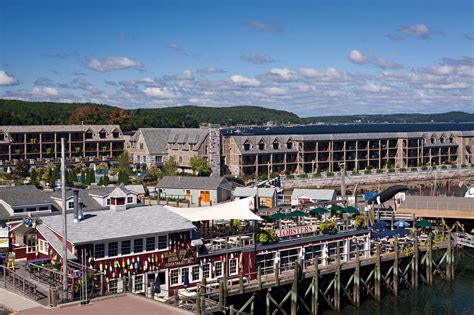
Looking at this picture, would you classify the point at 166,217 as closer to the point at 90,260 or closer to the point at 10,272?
the point at 90,260

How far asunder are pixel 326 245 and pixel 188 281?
1135cm

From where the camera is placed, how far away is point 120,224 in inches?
1480

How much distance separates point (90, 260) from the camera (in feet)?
116

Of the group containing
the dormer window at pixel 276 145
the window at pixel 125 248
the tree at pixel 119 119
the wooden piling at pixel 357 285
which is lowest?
the wooden piling at pixel 357 285

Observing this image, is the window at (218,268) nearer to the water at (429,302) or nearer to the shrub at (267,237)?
the shrub at (267,237)

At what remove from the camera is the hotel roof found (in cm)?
3591

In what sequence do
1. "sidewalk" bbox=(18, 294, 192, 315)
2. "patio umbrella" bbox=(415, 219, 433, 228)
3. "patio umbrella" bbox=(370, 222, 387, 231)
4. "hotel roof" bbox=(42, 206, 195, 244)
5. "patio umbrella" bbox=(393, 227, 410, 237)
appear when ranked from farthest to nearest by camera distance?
"patio umbrella" bbox=(415, 219, 433, 228)
"patio umbrella" bbox=(393, 227, 410, 237)
"patio umbrella" bbox=(370, 222, 387, 231)
"hotel roof" bbox=(42, 206, 195, 244)
"sidewalk" bbox=(18, 294, 192, 315)

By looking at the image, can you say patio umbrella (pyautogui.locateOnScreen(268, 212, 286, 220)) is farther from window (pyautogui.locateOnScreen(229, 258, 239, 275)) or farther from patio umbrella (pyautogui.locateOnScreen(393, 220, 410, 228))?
patio umbrella (pyautogui.locateOnScreen(393, 220, 410, 228))

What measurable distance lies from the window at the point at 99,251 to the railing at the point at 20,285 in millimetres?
3847

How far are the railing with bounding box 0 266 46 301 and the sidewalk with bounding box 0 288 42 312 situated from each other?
1.17 ft

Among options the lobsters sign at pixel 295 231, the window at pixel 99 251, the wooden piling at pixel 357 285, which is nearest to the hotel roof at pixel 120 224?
the window at pixel 99 251

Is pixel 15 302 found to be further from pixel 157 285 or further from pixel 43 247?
pixel 157 285

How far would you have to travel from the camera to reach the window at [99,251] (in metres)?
35.8

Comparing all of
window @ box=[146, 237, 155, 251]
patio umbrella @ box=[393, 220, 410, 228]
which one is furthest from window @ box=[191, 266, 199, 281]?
patio umbrella @ box=[393, 220, 410, 228]
